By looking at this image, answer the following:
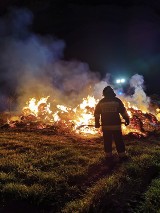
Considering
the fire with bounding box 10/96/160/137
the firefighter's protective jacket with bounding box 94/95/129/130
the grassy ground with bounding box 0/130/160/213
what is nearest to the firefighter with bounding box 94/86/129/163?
the firefighter's protective jacket with bounding box 94/95/129/130

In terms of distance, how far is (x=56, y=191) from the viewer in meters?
6.75

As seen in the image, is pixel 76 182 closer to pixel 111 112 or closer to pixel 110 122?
pixel 110 122

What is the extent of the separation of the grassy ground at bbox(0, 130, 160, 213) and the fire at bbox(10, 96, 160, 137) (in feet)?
16.4

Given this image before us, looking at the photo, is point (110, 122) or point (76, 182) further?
point (110, 122)

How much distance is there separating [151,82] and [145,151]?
4295 cm

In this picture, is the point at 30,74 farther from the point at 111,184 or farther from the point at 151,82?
the point at 151,82

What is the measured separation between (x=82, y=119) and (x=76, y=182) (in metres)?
9.83

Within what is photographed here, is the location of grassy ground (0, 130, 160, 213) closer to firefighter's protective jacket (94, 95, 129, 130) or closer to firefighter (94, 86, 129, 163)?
firefighter (94, 86, 129, 163)

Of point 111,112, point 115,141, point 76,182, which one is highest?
point 111,112

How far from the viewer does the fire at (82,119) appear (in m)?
15.8

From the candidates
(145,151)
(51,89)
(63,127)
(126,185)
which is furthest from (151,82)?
(126,185)

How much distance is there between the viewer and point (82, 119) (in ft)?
56.9

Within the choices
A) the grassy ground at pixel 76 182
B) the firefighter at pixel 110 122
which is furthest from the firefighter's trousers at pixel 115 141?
the grassy ground at pixel 76 182

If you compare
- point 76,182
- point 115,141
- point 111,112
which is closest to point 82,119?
point 111,112
